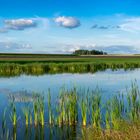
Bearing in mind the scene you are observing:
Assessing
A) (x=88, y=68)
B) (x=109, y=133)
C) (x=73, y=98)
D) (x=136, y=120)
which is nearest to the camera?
(x=109, y=133)

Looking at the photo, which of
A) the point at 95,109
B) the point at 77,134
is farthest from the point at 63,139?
the point at 95,109

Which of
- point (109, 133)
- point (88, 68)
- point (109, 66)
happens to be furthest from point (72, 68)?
point (109, 133)

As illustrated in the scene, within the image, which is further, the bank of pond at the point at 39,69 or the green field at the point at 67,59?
the green field at the point at 67,59

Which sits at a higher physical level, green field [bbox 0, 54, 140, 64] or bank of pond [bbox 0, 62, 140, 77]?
bank of pond [bbox 0, 62, 140, 77]

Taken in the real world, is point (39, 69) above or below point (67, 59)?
above

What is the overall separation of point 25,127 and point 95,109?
2786mm

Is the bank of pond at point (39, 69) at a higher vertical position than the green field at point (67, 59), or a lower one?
higher

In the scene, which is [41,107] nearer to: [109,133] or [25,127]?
[25,127]

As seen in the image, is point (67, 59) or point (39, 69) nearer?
point (39, 69)

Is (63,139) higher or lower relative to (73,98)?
lower

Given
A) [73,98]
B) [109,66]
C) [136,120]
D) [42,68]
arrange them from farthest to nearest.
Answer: [109,66]
[42,68]
[73,98]
[136,120]

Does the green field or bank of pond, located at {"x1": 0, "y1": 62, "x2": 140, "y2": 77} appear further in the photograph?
the green field

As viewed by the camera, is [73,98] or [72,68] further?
[72,68]

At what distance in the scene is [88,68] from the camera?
55.8 meters
